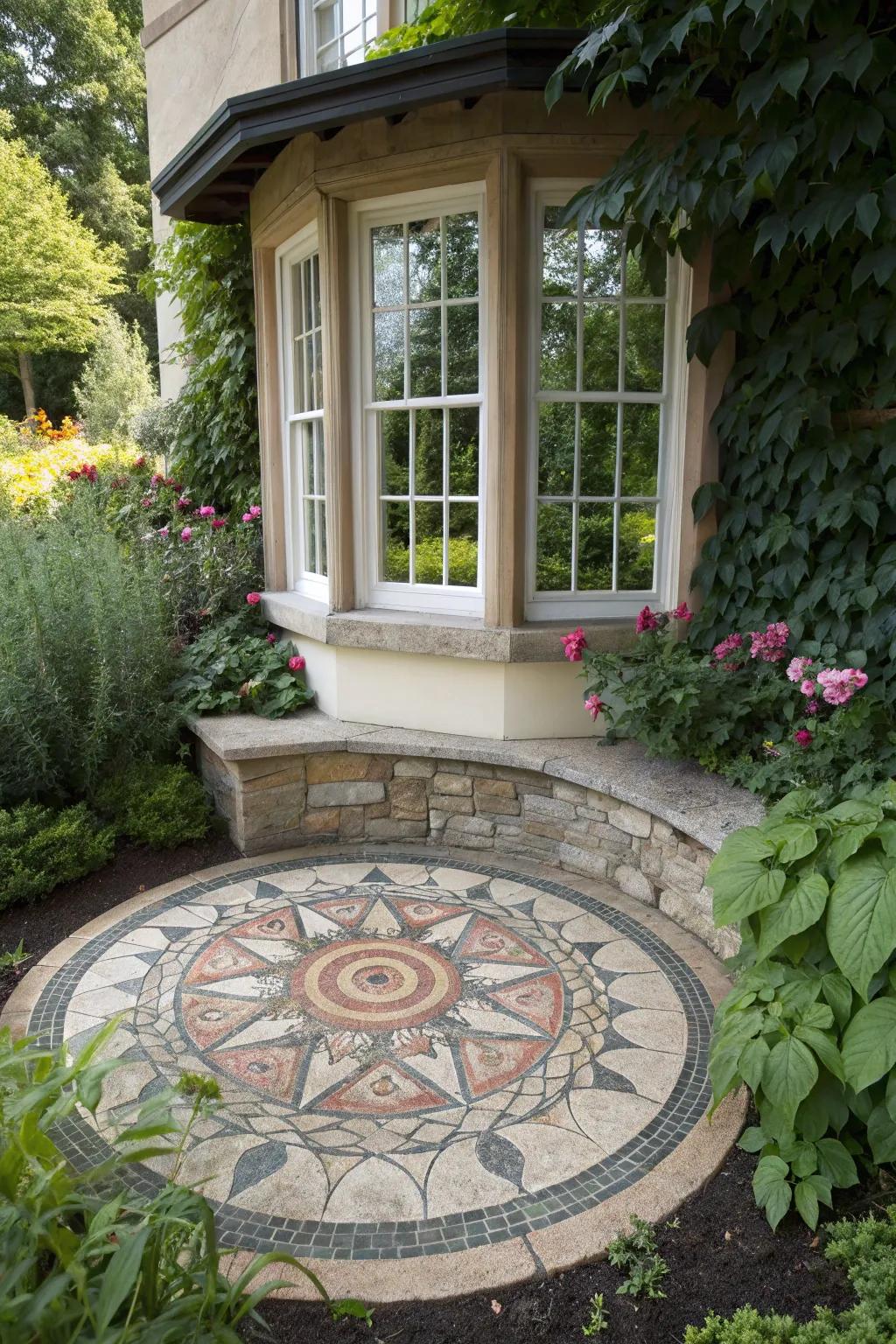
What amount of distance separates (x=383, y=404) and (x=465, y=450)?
46cm

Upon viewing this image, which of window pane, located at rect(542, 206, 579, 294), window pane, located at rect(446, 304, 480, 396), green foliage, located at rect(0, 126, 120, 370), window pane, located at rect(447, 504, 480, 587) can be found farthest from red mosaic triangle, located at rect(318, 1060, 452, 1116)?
green foliage, located at rect(0, 126, 120, 370)

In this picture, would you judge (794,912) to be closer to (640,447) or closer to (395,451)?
(640,447)

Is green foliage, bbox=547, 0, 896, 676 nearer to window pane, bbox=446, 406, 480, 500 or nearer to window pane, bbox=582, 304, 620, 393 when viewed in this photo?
window pane, bbox=582, 304, 620, 393

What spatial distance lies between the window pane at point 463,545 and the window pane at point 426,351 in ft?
1.77

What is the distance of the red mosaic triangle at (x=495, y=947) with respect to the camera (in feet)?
10.7

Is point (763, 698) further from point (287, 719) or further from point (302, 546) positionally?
point (302, 546)

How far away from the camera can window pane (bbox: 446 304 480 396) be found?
4.09 meters

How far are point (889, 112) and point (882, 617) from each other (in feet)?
5.22

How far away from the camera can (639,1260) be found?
1975 millimetres

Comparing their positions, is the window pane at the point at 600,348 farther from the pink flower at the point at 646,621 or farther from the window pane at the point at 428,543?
the pink flower at the point at 646,621

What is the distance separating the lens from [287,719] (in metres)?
4.41

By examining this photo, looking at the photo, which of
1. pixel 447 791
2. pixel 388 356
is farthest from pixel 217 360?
pixel 447 791

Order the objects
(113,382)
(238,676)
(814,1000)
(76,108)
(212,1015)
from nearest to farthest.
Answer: (814,1000) → (212,1015) → (238,676) → (113,382) → (76,108)

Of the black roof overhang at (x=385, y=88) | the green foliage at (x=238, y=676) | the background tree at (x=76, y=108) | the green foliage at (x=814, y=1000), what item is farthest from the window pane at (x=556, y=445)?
the background tree at (x=76, y=108)
